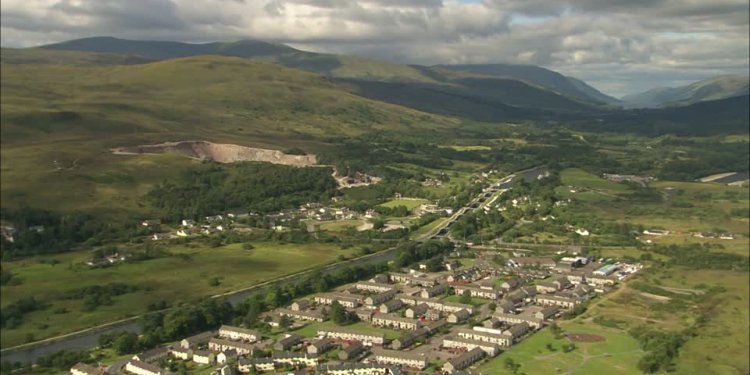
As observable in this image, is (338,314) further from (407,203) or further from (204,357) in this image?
(407,203)

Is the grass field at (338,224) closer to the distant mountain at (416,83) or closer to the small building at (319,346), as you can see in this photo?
the small building at (319,346)

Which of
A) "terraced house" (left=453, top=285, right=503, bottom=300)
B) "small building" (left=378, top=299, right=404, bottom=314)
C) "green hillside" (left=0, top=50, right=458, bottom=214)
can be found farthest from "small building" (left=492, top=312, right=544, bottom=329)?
"green hillside" (left=0, top=50, right=458, bottom=214)

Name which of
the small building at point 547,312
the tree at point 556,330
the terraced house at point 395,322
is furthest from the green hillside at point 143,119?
the small building at point 547,312

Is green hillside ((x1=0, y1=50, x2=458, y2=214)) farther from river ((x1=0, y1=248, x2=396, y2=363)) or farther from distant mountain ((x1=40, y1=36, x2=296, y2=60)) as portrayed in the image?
distant mountain ((x1=40, y1=36, x2=296, y2=60))

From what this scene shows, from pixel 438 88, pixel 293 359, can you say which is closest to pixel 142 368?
pixel 293 359

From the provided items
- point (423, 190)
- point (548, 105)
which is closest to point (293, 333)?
point (423, 190)

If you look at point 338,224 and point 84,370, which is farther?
point 338,224
